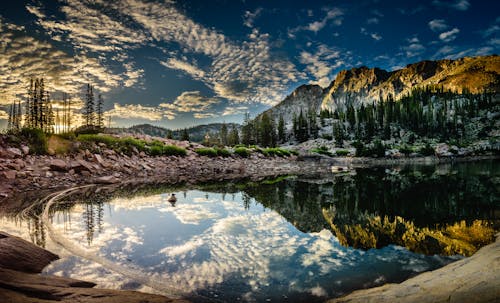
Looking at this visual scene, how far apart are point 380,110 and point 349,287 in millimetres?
148665

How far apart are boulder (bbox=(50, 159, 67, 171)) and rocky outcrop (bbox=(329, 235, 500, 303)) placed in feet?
52.4

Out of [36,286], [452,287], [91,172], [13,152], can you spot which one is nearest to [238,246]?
[36,286]

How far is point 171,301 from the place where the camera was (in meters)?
3.08

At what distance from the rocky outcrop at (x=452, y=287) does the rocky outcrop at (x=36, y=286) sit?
2.47m

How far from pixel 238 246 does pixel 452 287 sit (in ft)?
11.5

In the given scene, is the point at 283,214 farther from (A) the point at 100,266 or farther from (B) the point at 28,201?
(B) the point at 28,201

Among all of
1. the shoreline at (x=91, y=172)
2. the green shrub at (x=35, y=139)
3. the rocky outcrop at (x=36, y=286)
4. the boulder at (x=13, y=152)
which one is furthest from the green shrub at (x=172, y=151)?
the rocky outcrop at (x=36, y=286)

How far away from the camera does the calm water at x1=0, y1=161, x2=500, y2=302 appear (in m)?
3.70

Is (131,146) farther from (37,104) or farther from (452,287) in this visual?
(37,104)

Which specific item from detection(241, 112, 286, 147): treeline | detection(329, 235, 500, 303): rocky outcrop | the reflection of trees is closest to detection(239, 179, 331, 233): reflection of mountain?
the reflection of trees

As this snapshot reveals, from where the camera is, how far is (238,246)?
5219 millimetres

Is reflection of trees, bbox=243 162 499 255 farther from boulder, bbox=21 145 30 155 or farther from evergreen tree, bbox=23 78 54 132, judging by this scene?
evergreen tree, bbox=23 78 54 132

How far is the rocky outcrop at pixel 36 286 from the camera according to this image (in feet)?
8.54

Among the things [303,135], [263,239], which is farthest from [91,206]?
[303,135]
